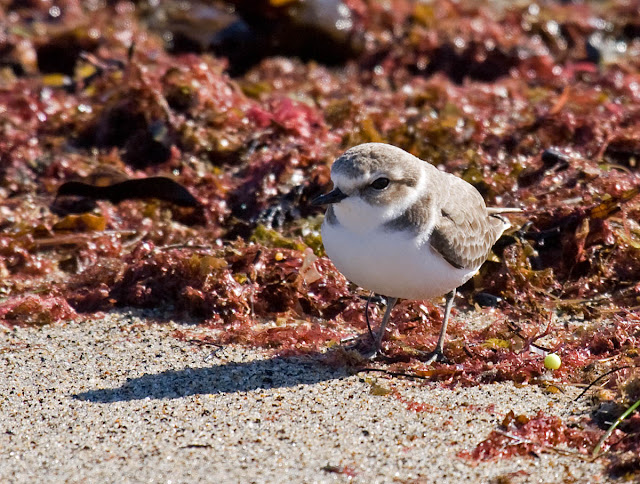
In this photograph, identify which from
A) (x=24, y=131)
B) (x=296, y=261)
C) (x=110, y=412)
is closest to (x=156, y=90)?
(x=24, y=131)

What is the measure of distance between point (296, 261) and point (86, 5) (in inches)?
259

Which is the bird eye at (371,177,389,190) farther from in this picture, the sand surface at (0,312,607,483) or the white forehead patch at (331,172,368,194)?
the sand surface at (0,312,607,483)

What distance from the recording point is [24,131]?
763cm

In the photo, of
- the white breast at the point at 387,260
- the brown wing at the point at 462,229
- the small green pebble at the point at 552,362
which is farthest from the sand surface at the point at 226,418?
the brown wing at the point at 462,229

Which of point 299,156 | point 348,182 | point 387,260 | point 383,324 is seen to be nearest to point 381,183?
point 348,182

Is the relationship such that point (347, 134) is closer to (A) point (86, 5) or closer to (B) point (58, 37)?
(B) point (58, 37)

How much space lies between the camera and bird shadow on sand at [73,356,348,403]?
4.43m

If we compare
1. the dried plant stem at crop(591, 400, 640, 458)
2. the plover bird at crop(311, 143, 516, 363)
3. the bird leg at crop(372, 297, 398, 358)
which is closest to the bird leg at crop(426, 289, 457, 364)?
the plover bird at crop(311, 143, 516, 363)

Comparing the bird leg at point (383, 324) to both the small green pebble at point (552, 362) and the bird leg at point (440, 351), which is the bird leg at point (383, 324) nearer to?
the bird leg at point (440, 351)

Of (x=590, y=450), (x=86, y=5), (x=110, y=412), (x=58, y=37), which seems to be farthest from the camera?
(x=86, y=5)

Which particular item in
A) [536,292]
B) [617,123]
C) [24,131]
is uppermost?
[617,123]

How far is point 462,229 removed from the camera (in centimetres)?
482

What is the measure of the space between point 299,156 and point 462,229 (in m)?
2.30

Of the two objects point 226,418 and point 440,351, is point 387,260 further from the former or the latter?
point 226,418
